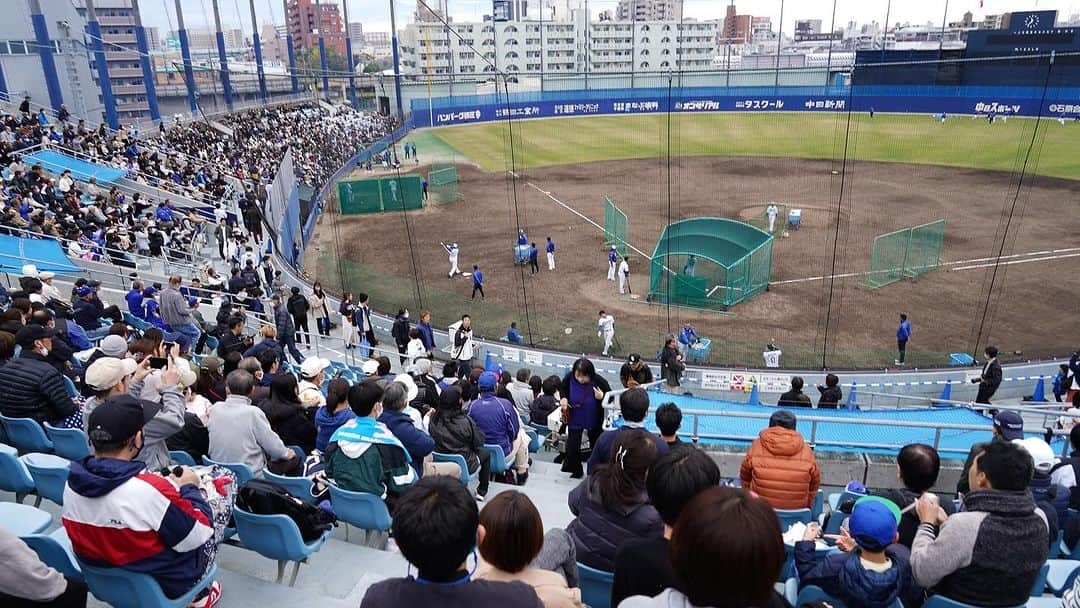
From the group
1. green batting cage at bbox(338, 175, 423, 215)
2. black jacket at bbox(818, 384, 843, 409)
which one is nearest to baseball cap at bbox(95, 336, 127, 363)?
black jacket at bbox(818, 384, 843, 409)

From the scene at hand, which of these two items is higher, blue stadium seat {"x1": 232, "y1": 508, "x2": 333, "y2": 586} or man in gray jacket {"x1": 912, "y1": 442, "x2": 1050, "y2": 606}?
man in gray jacket {"x1": 912, "y1": 442, "x2": 1050, "y2": 606}

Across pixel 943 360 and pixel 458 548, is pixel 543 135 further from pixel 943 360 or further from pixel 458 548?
pixel 458 548

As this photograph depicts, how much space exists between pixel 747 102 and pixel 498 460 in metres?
57.2

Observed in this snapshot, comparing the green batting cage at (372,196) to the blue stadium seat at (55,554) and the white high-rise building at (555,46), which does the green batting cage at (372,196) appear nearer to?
the blue stadium seat at (55,554)

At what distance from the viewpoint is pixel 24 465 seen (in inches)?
188

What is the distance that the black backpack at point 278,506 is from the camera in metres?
4.28

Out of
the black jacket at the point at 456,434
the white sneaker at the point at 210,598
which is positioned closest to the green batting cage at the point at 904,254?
the black jacket at the point at 456,434

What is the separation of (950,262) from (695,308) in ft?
32.8

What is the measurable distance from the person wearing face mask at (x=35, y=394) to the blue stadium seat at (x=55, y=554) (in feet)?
7.64

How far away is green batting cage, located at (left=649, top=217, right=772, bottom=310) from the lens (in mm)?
19281

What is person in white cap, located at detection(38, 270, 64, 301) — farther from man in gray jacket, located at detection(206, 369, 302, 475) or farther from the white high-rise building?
the white high-rise building

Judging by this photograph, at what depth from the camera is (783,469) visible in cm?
468

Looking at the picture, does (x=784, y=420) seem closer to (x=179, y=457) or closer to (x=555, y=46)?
(x=179, y=457)

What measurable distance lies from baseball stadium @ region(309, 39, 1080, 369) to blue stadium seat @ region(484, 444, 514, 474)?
995cm
